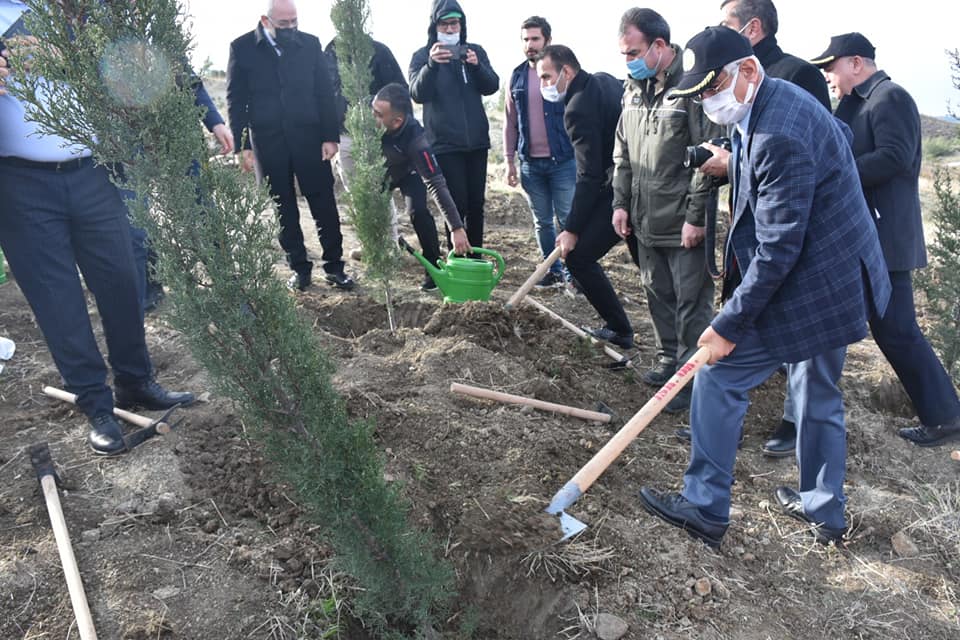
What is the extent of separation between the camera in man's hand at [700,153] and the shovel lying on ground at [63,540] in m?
3.28

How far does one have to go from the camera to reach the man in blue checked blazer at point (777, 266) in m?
2.50

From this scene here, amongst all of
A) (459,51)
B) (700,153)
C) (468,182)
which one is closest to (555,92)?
(459,51)

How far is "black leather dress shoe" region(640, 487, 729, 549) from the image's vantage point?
9.78 feet

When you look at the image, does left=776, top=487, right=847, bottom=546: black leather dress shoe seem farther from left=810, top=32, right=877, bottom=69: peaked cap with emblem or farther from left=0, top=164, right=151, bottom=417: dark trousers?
left=0, top=164, right=151, bottom=417: dark trousers

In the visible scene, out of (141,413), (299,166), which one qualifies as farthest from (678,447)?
(299,166)

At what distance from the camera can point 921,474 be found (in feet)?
12.2

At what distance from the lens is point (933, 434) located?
387cm

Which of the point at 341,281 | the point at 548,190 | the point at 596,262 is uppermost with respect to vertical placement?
the point at 548,190

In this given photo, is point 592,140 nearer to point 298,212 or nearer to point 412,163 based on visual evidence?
point 412,163

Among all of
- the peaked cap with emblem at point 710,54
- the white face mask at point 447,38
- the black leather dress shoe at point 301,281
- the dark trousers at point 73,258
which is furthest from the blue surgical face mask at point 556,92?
the dark trousers at point 73,258

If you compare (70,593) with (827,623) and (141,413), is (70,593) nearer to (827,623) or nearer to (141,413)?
(141,413)

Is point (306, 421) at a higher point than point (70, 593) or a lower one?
higher

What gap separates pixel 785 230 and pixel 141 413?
3.59m

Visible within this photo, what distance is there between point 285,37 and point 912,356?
499 centimetres
